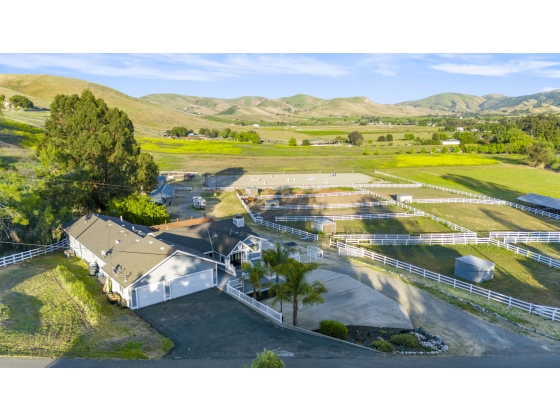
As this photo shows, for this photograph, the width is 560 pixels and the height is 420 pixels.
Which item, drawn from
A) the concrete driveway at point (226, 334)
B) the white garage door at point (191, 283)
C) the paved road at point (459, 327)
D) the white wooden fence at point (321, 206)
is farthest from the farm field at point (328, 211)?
the concrete driveway at point (226, 334)

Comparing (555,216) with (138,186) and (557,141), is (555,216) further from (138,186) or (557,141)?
(557,141)

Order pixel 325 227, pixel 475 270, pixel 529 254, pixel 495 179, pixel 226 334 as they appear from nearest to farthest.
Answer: pixel 226 334
pixel 475 270
pixel 529 254
pixel 325 227
pixel 495 179

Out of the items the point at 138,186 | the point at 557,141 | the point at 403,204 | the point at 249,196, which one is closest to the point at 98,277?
the point at 138,186

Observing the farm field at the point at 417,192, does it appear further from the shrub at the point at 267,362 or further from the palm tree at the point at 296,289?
the shrub at the point at 267,362

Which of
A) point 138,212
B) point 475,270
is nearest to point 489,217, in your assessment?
point 475,270

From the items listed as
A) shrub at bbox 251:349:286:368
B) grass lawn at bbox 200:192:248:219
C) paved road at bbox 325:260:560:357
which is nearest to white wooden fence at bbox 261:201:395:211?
grass lawn at bbox 200:192:248:219

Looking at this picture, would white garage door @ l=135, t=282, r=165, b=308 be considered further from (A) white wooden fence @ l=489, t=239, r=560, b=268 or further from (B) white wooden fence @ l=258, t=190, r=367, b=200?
(B) white wooden fence @ l=258, t=190, r=367, b=200

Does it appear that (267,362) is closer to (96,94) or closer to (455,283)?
(455,283)
